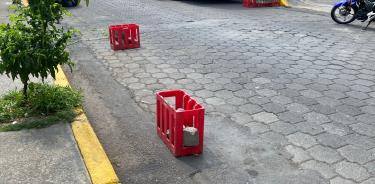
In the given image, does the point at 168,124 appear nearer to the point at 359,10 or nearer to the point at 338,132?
the point at 338,132

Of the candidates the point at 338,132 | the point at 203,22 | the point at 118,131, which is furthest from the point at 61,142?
the point at 203,22

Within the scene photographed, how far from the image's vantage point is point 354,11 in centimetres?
1005

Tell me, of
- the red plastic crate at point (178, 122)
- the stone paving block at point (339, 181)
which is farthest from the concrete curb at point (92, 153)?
the stone paving block at point (339, 181)

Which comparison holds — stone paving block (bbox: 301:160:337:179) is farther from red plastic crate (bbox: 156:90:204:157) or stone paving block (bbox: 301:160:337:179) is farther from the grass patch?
the grass patch

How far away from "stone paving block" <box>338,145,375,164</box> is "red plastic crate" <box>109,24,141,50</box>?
15.8ft

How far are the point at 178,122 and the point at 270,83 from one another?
2.53 metres

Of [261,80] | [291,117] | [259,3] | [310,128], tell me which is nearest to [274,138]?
[310,128]

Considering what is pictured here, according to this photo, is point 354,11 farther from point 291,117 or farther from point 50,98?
Answer: point 50,98

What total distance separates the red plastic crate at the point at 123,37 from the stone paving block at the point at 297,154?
4.52 meters

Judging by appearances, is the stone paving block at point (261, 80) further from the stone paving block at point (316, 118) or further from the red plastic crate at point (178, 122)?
the red plastic crate at point (178, 122)

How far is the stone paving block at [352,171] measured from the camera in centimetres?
337

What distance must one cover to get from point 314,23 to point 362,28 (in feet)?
4.08

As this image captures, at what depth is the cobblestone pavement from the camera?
3674 mm

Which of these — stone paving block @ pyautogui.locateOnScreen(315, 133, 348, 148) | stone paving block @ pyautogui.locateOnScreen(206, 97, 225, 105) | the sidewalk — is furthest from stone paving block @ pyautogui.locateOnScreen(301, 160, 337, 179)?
the sidewalk
